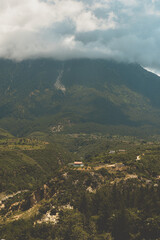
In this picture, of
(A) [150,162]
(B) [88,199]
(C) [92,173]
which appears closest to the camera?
(B) [88,199]

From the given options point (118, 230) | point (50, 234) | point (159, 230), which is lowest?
point (50, 234)

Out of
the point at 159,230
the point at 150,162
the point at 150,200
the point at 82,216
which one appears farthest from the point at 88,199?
the point at 150,162

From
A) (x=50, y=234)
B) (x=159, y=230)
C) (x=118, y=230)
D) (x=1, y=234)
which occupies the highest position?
(x=159, y=230)

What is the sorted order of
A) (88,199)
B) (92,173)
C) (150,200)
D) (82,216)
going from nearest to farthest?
(150,200), (82,216), (88,199), (92,173)

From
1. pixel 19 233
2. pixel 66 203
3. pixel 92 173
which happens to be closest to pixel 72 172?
pixel 92 173

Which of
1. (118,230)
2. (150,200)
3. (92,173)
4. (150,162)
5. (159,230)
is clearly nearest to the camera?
(159,230)

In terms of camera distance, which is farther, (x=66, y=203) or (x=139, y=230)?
(x=66, y=203)

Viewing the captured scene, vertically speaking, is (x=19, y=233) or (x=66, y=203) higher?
(x=66, y=203)

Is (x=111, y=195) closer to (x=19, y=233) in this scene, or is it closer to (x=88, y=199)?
(x=88, y=199)

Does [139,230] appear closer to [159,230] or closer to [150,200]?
[159,230]
